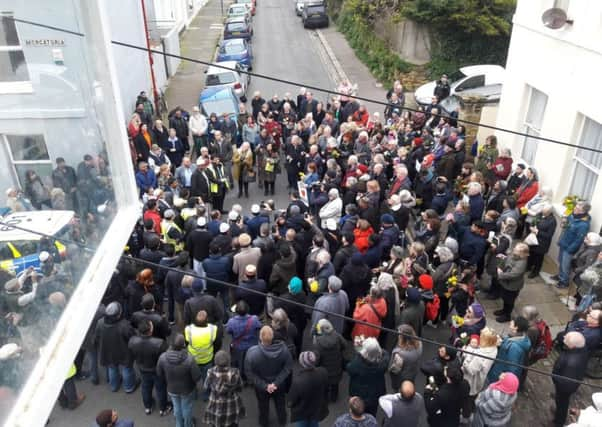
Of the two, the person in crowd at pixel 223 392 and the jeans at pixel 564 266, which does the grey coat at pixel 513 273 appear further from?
the person in crowd at pixel 223 392

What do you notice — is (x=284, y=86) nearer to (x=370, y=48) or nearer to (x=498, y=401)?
(x=370, y=48)

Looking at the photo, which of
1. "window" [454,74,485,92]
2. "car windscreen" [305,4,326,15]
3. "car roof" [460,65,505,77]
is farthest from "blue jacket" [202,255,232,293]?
"car windscreen" [305,4,326,15]

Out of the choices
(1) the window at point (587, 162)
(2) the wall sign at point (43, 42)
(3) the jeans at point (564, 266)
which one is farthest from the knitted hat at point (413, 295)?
(2) the wall sign at point (43, 42)

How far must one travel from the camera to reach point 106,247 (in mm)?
2977

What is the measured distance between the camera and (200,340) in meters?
5.98

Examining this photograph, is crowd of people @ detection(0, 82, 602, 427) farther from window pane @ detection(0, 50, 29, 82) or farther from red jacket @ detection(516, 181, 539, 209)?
window pane @ detection(0, 50, 29, 82)

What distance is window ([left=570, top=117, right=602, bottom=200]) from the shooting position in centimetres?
867

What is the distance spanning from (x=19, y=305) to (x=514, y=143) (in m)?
11.0

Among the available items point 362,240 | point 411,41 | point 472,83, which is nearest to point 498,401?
point 362,240

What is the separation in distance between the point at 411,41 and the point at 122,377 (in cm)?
1958

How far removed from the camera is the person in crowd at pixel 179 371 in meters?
5.60

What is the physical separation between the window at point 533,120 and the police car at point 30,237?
32.7ft

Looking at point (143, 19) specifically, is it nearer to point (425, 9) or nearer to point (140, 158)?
point (140, 158)

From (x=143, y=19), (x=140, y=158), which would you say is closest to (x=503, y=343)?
(x=140, y=158)
